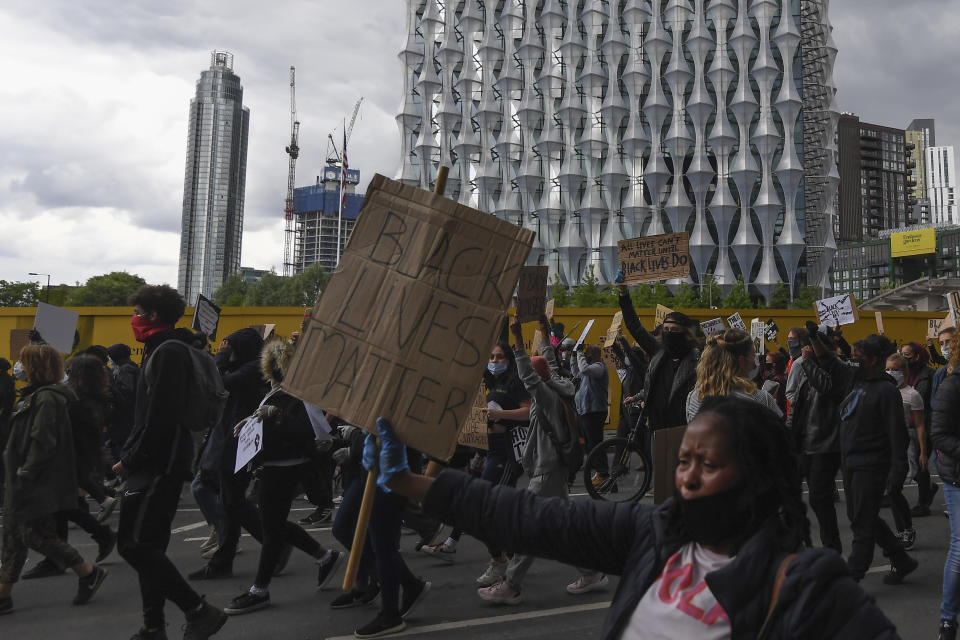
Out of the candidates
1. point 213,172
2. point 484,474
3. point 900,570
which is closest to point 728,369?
point 484,474

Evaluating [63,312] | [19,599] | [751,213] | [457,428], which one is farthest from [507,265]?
[751,213]

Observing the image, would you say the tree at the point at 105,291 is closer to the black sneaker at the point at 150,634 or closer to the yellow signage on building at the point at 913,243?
the black sneaker at the point at 150,634

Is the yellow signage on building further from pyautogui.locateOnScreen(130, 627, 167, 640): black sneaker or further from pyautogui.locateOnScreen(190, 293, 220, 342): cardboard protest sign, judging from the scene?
pyautogui.locateOnScreen(130, 627, 167, 640): black sneaker

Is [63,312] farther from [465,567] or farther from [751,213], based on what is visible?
[751,213]

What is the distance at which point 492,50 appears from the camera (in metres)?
72.1

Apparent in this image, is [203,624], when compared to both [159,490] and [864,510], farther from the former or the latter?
[864,510]

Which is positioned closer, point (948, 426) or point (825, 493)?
point (948, 426)

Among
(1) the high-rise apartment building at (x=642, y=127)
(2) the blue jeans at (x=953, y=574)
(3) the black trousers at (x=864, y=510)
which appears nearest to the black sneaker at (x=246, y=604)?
(3) the black trousers at (x=864, y=510)

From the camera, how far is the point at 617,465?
8758mm

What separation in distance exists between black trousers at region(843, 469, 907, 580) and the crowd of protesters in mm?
13

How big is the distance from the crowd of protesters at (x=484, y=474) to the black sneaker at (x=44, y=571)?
2 centimetres

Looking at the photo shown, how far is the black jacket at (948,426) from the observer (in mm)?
4160

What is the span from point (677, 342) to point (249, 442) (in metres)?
2.94

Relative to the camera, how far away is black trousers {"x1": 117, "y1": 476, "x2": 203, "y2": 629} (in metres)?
4.02
